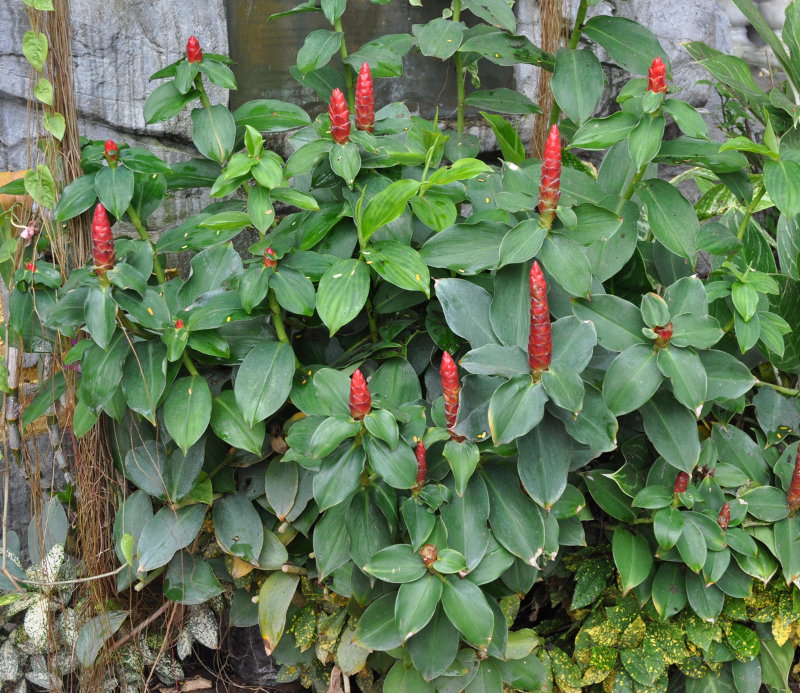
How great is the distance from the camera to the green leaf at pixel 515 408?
1471mm

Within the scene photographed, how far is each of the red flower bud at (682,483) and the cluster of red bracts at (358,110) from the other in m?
1.03

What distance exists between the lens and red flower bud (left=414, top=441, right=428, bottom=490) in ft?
5.18

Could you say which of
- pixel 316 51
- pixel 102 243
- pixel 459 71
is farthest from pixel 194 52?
pixel 459 71

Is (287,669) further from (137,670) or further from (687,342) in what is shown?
(687,342)

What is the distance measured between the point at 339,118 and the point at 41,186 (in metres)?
0.72

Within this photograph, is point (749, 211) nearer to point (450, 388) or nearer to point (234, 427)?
point (450, 388)

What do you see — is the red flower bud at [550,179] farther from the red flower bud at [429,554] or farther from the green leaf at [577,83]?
the red flower bud at [429,554]

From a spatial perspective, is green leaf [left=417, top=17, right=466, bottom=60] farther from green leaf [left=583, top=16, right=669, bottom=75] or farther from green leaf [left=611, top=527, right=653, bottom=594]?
green leaf [left=611, top=527, right=653, bottom=594]

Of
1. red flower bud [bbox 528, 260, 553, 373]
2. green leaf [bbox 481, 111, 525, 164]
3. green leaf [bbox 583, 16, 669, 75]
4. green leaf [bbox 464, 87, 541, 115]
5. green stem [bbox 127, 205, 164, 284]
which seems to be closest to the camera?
red flower bud [bbox 528, 260, 553, 373]

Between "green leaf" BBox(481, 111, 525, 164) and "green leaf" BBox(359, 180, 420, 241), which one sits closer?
"green leaf" BBox(359, 180, 420, 241)

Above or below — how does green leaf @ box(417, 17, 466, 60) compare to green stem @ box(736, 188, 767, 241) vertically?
above

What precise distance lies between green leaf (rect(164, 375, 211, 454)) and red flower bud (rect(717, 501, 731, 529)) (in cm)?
117

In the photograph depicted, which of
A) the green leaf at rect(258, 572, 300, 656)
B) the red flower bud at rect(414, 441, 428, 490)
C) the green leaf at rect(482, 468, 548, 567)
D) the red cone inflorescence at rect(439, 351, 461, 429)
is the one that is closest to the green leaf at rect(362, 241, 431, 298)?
the red cone inflorescence at rect(439, 351, 461, 429)

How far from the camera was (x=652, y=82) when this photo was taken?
1.63m
